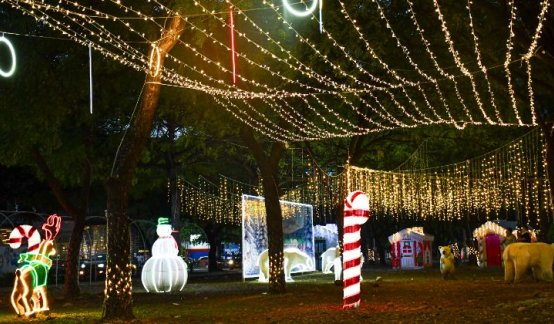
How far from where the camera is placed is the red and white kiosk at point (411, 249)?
121 feet

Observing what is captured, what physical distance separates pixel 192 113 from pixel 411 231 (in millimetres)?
21853

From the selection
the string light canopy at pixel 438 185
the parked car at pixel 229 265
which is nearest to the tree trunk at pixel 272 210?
the string light canopy at pixel 438 185

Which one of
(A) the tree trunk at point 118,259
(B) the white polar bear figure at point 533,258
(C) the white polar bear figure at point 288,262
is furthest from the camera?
(C) the white polar bear figure at point 288,262

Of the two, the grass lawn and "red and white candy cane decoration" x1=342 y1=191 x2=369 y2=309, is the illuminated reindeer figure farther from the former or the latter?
"red and white candy cane decoration" x1=342 y1=191 x2=369 y2=309

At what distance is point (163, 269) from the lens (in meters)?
20.3

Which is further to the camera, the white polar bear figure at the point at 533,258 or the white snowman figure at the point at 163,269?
the white snowman figure at the point at 163,269

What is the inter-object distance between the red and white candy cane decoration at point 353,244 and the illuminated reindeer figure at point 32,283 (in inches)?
223

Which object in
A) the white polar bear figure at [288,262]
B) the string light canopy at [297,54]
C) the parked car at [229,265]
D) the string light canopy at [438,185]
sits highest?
the string light canopy at [297,54]

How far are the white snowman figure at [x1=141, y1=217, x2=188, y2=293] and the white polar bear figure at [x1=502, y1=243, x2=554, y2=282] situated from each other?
926 cm

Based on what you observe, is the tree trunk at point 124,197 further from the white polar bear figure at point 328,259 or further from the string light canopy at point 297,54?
the white polar bear figure at point 328,259

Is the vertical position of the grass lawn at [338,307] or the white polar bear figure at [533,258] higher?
→ the white polar bear figure at [533,258]

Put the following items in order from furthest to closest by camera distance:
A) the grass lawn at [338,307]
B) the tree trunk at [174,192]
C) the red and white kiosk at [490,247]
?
the red and white kiosk at [490,247]
the tree trunk at [174,192]
the grass lawn at [338,307]

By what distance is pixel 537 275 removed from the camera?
17.6 m

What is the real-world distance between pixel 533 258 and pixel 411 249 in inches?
778
